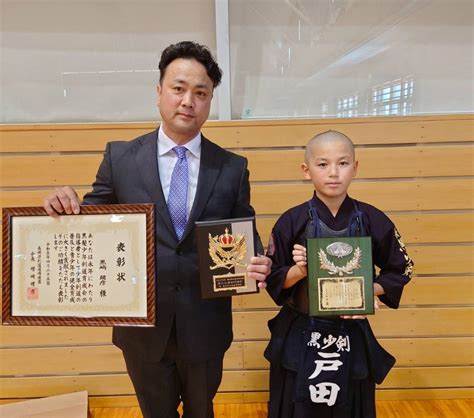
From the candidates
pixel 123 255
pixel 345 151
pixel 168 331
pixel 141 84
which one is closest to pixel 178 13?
pixel 141 84

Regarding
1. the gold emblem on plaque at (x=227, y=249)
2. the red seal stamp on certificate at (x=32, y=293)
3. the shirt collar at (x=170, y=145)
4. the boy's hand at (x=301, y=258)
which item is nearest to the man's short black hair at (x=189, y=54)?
the shirt collar at (x=170, y=145)

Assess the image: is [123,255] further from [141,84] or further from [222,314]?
[141,84]

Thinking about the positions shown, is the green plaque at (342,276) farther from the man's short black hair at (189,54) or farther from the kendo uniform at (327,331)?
the man's short black hair at (189,54)

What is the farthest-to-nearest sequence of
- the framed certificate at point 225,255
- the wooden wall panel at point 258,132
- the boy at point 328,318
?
1. the wooden wall panel at point 258,132
2. the boy at point 328,318
3. the framed certificate at point 225,255

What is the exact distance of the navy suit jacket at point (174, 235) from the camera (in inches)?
61.9

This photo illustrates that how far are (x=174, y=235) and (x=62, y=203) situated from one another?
413 mm

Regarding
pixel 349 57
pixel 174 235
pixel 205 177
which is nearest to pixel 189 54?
pixel 205 177

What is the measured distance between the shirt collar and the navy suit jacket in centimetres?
2

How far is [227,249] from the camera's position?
148 centimetres

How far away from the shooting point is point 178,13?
106 inches

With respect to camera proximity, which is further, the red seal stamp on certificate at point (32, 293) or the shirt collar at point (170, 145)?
the shirt collar at point (170, 145)

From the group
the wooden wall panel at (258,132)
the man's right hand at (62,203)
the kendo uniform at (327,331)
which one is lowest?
the kendo uniform at (327,331)

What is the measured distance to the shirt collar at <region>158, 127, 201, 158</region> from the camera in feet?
5.37

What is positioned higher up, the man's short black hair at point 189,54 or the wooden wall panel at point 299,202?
the man's short black hair at point 189,54
